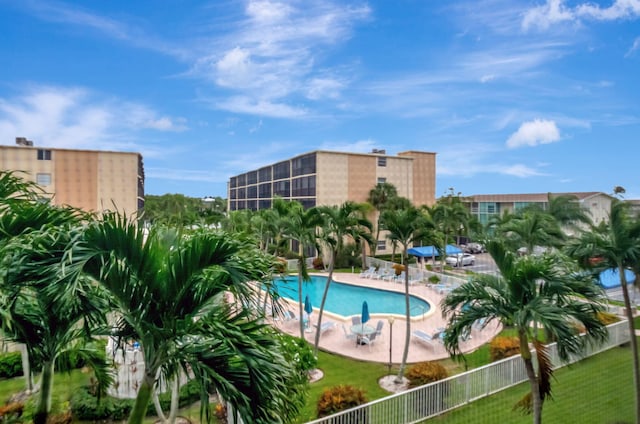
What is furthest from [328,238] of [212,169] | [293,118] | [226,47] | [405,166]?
[212,169]

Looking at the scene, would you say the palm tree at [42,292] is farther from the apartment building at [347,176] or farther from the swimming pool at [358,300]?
the apartment building at [347,176]

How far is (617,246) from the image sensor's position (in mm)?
9297

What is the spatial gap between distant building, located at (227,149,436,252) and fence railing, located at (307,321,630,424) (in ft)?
78.2

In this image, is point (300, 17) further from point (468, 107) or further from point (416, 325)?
point (416, 325)

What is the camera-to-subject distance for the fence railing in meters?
7.51

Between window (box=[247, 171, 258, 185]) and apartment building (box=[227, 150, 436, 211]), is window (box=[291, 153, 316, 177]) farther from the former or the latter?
window (box=[247, 171, 258, 185])

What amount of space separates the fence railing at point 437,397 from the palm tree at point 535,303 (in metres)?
1.76

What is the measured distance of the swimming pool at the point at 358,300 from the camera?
814 inches

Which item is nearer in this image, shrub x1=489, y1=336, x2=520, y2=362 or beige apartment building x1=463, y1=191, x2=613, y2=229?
shrub x1=489, y1=336, x2=520, y2=362

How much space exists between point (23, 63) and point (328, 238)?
41.1ft

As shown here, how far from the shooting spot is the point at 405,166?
133 feet

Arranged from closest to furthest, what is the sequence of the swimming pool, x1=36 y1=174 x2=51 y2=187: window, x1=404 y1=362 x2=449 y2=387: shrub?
x1=404 y1=362 x2=449 y2=387: shrub
the swimming pool
x1=36 y1=174 x2=51 y2=187: window

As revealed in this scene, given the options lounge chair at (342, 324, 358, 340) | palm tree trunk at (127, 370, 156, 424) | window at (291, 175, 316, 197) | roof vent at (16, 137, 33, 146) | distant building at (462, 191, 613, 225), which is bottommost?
lounge chair at (342, 324, 358, 340)

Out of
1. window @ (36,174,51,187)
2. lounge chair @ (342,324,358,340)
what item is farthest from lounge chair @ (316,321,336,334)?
window @ (36,174,51,187)
